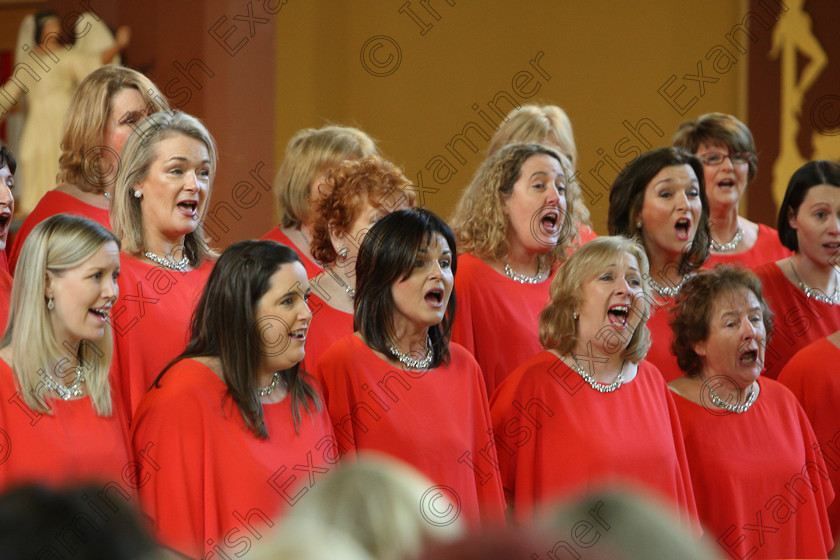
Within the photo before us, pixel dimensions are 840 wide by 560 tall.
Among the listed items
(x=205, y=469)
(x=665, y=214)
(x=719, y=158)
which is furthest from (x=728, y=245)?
(x=205, y=469)

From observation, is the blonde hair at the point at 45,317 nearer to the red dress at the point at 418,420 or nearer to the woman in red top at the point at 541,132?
the red dress at the point at 418,420

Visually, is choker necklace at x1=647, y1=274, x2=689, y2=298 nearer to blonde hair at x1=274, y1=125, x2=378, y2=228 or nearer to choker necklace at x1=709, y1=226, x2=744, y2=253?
choker necklace at x1=709, y1=226, x2=744, y2=253

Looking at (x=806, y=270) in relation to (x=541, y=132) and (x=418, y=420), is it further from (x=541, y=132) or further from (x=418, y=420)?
(x=418, y=420)

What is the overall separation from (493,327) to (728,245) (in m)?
1.23

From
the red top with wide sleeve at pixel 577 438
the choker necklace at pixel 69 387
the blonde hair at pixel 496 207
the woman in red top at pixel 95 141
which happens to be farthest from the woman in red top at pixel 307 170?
the choker necklace at pixel 69 387

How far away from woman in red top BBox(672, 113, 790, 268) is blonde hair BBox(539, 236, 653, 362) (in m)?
1.01

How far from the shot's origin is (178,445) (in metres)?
2.83

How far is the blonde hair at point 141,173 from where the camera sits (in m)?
3.30

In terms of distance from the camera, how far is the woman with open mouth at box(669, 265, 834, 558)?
3510mm

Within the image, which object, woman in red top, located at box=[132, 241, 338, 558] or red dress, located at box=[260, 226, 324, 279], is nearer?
woman in red top, located at box=[132, 241, 338, 558]

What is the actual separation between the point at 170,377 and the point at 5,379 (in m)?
0.38

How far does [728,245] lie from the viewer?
451 centimetres

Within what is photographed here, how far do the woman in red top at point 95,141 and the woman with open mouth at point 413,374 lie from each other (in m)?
0.82

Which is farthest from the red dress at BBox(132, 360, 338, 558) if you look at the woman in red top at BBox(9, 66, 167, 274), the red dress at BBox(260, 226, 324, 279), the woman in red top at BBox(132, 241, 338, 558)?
the red dress at BBox(260, 226, 324, 279)
